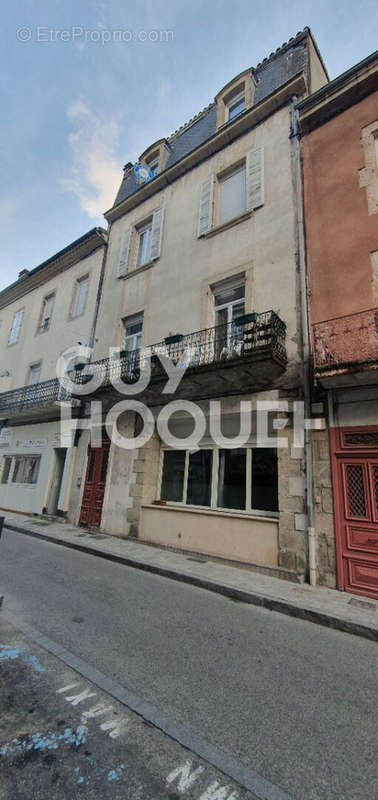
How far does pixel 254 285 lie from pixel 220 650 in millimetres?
7057

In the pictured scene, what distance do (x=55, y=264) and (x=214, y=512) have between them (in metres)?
13.9

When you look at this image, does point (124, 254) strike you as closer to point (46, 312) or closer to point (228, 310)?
point (228, 310)

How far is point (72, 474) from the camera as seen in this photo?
1122 centimetres

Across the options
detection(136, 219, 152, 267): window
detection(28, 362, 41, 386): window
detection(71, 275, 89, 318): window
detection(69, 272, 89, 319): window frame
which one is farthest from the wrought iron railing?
detection(28, 362, 41, 386): window

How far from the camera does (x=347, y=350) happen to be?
5941 mm

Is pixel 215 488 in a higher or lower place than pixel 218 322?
lower

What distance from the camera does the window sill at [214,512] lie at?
22.0 ft

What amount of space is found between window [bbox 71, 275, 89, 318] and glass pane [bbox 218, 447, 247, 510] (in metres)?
9.18

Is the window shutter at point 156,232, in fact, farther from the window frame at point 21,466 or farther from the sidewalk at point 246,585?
the window frame at point 21,466

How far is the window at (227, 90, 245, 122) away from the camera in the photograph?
10523 millimetres

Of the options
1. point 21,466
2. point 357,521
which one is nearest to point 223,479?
point 357,521

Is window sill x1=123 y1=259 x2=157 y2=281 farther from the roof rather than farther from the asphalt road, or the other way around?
the asphalt road

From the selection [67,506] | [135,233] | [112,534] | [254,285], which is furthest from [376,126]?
[67,506]

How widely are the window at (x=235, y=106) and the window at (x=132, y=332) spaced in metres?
7.02
